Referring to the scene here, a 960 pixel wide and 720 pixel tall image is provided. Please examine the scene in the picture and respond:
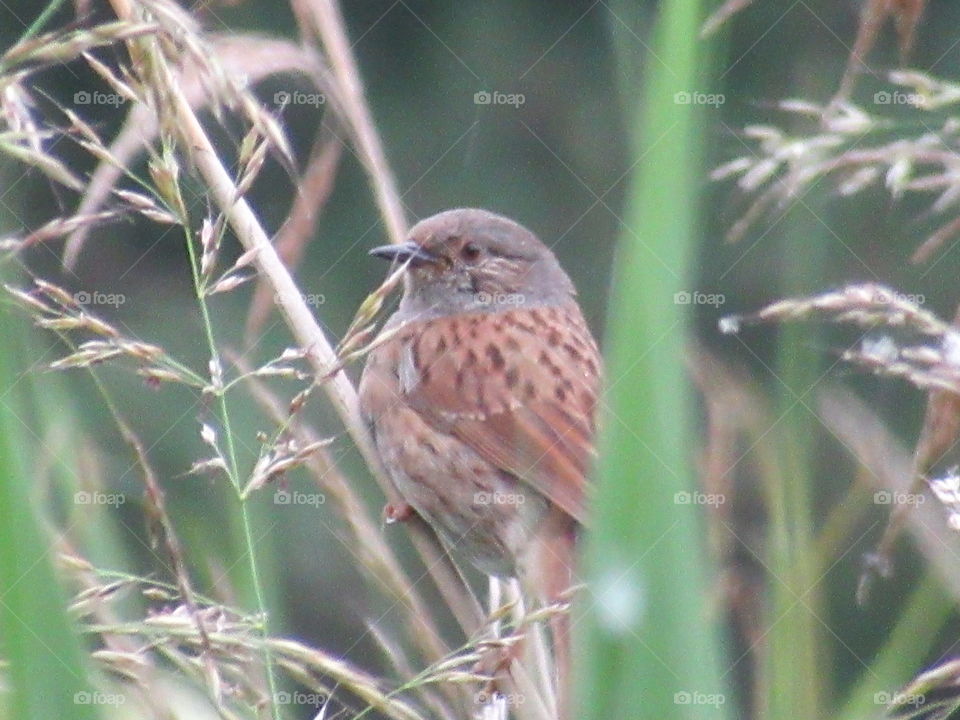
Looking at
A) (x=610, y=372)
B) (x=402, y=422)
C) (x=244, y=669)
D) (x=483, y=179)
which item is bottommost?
(x=244, y=669)

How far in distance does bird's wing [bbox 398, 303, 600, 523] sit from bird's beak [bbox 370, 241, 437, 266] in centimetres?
16

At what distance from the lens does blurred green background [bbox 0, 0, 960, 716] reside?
499 cm

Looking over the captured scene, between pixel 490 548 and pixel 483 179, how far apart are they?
299 centimetres

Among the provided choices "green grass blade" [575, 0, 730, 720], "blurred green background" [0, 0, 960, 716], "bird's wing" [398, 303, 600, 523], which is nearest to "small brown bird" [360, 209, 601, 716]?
"bird's wing" [398, 303, 600, 523]

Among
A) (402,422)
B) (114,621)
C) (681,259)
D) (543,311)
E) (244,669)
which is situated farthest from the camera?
(543,311)

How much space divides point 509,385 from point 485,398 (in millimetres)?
61

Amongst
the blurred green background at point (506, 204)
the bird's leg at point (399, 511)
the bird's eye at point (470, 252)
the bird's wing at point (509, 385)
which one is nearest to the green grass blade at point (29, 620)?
the bird's wing at point (509, 385)

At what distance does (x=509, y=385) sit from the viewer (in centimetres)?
311

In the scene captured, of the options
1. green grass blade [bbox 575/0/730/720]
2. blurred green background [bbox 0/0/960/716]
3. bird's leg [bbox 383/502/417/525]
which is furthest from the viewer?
blurred green background [bbox 0/0/960/716]

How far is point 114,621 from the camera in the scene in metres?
1.74

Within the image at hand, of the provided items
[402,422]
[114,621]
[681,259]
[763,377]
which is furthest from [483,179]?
[681,259]

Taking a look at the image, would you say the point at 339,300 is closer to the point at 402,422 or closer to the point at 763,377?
the point at 763,377

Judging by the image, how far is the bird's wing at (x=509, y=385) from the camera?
2.93 m

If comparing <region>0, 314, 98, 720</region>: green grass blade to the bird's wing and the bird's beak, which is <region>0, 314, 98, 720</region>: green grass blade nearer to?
the bird's beak
